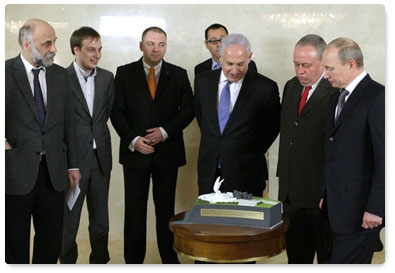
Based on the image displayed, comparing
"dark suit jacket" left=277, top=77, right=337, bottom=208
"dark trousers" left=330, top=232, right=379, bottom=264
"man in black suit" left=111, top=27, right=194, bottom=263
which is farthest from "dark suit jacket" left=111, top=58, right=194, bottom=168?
"dark trousers" left=330, top=232, right=379, bottom=264

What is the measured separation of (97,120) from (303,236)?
47.4 inches

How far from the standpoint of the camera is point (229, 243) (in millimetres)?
2820

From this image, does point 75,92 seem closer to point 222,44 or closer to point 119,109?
point 119,109

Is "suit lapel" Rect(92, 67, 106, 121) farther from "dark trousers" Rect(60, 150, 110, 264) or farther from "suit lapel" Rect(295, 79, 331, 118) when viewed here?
"suit lapel" Rect(295, 79, 331, 118)

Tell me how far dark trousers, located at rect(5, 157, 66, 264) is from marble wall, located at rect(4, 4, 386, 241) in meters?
0.15

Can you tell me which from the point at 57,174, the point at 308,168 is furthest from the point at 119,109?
the point at 308,168

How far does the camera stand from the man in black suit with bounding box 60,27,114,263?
3.18 metres

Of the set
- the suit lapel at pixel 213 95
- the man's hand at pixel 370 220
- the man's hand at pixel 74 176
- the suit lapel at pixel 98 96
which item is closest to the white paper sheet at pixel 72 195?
the man's hand at pixel 74 176

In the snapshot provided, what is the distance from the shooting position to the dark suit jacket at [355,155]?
288 cm

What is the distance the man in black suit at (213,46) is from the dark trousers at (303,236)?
763 mm

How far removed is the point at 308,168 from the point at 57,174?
4.11 ft

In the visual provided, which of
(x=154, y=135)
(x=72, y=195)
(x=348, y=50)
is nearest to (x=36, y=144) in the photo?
(x=72, y=195)

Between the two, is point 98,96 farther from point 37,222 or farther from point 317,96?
point 317,96

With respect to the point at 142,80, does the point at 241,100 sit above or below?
below
